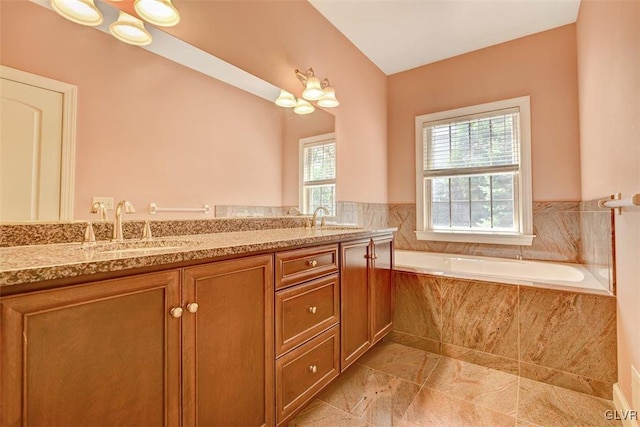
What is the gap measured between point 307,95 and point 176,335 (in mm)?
1869

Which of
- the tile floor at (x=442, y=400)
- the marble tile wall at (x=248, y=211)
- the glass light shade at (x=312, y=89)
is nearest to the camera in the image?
the tile floor at (x=442, y=400)

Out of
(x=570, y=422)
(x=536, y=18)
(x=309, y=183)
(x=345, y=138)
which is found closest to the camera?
(x=570, y=422)

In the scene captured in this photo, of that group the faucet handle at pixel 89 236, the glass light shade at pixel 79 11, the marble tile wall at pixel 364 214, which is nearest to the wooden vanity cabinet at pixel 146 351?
the faucet handle at pixel 89 236

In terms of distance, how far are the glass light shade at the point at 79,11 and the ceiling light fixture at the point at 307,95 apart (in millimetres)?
1095

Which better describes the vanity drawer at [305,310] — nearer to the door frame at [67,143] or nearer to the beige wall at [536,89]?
the door frame at [67,143]

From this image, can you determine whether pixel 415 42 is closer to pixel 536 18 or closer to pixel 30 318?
pixel 536 18

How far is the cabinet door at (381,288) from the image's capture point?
1.96m

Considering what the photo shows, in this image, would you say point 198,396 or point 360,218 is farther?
point 360,218

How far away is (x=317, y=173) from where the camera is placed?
2318 millimetres

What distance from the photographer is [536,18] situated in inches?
99.3

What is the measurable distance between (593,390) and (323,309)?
5.23 feet

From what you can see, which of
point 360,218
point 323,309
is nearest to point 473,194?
point 360,218

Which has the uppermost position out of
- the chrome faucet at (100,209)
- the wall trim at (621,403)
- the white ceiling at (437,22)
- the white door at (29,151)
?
the white ceiling at (437,22)

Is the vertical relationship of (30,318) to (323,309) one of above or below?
above
